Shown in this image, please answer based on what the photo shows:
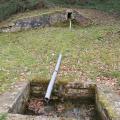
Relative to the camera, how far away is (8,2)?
18.2 metres

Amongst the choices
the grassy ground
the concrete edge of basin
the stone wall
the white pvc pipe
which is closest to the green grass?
the stone wall

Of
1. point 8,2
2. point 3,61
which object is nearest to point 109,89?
point 3,61

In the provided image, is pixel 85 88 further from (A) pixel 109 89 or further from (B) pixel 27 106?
(B) pixel 27 106

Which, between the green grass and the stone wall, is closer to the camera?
the stone wall

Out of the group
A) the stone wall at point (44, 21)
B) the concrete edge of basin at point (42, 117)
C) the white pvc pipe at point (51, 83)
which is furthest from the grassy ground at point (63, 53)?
the stone wall at point (44, 21)

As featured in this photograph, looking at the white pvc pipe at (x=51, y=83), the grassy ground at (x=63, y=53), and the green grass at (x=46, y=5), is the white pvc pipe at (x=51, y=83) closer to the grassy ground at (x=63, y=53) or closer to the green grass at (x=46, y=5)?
the grassy ground at (x=63, y=53)

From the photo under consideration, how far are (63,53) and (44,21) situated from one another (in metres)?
5.39

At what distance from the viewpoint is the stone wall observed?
54.8 feet

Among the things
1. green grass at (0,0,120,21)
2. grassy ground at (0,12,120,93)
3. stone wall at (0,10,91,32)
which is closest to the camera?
grassy ground at (0,12,120,93)

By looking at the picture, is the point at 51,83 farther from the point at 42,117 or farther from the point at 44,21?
the point at 44,21

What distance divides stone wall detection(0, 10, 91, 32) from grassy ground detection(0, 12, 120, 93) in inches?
20.8

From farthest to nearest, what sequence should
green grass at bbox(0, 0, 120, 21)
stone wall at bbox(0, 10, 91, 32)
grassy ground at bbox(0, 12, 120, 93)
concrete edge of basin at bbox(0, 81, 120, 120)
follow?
green grass at bbox(0, 0, 120, 21) < stone wall at bbox(0, 10, 91, 32) < grassy ground at bbox(0, 12, 120, 93) < concrete edge of basin at bbox(0, 81, 120, 120)

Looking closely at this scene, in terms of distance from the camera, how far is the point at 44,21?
17156mm

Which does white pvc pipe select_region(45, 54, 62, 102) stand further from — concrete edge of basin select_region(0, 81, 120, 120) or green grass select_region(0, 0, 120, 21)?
green grass select_region(0, 0, 120, 21)
